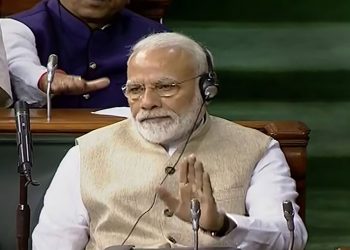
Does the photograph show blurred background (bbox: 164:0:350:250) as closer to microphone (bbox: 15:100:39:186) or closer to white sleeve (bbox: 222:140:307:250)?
white sleeve (bbox: 222:140:307:250)

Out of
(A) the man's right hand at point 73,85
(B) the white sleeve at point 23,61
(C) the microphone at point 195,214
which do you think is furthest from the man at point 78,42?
(C) the microphone at point 195,214

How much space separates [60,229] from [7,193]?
26cm

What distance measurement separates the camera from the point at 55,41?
3.77m

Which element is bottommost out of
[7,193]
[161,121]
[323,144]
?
[323,144]

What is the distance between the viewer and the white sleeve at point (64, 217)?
9.34 ft

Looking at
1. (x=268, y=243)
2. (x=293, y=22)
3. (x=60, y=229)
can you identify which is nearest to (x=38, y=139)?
(x=60, y=229)

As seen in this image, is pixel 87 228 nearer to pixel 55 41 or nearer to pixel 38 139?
pixel 38 139

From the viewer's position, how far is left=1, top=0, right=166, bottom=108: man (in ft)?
11.9

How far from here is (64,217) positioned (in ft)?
9.39

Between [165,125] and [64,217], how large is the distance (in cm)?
34

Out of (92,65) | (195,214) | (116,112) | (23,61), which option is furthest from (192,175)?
(92,65)

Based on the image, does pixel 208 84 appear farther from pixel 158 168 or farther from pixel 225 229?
pixel 225 229

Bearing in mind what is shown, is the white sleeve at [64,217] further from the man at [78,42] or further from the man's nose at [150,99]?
the man at [78,42]

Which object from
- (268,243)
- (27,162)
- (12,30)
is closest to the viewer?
(27,162)
